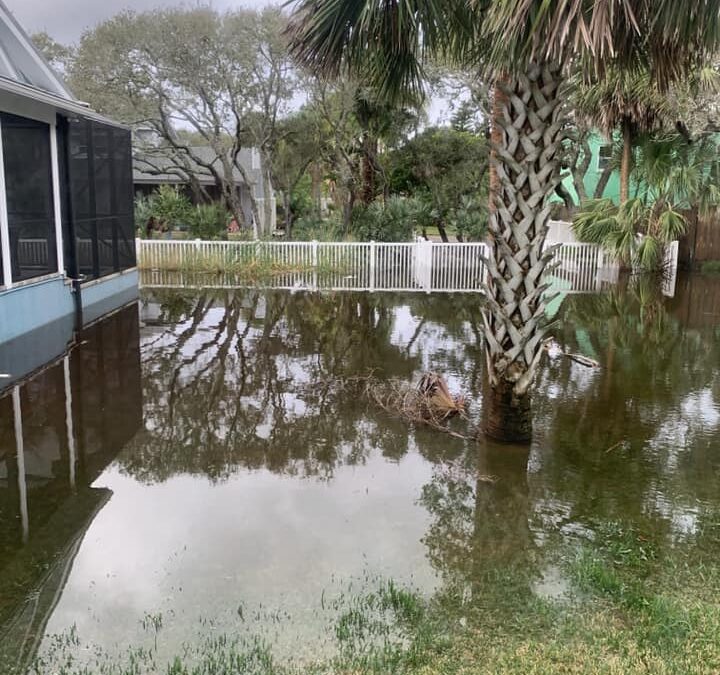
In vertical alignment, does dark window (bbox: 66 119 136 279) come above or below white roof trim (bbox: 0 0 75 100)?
below

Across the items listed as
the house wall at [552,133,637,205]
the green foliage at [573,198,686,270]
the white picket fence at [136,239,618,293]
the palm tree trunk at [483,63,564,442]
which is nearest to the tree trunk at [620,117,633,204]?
the green foliage at [573,198,686,270]

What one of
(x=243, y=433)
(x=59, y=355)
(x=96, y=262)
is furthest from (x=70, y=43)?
(x=243, y=433)

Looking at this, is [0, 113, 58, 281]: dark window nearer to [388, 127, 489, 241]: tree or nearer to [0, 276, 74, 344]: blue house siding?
[0, 276, 74, 344]: blue house siding

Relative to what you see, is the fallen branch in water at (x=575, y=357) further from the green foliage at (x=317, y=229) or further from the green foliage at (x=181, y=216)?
the green foliage at (x=181, y=216)

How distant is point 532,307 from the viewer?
5898mm

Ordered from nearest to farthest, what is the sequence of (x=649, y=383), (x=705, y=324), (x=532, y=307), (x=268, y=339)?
(x=532, y=307) → (x=649, y=383) → (x=268, y=339) → (x=705, y=324)

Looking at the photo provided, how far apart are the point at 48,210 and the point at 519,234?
26.6 ft

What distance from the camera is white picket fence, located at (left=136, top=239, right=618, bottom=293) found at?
15.8 m

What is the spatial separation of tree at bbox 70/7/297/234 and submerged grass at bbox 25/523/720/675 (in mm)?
16695

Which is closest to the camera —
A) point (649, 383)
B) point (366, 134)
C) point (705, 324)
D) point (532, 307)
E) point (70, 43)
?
point (532, 307)

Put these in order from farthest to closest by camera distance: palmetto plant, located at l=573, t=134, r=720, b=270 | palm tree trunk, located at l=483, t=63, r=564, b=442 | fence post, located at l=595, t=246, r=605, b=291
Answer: fence post, located at l=595, t=246, r=605, b=291 → palmetto plant, located at l=573, t=134, r=720, b=270 → palm tree trunk, located at l=483, t=63, r=564, b=442

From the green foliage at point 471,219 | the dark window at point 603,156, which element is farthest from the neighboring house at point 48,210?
the dark window at point 603,156

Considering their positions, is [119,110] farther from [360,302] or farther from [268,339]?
[268,339]

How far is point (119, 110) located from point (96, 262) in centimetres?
930
